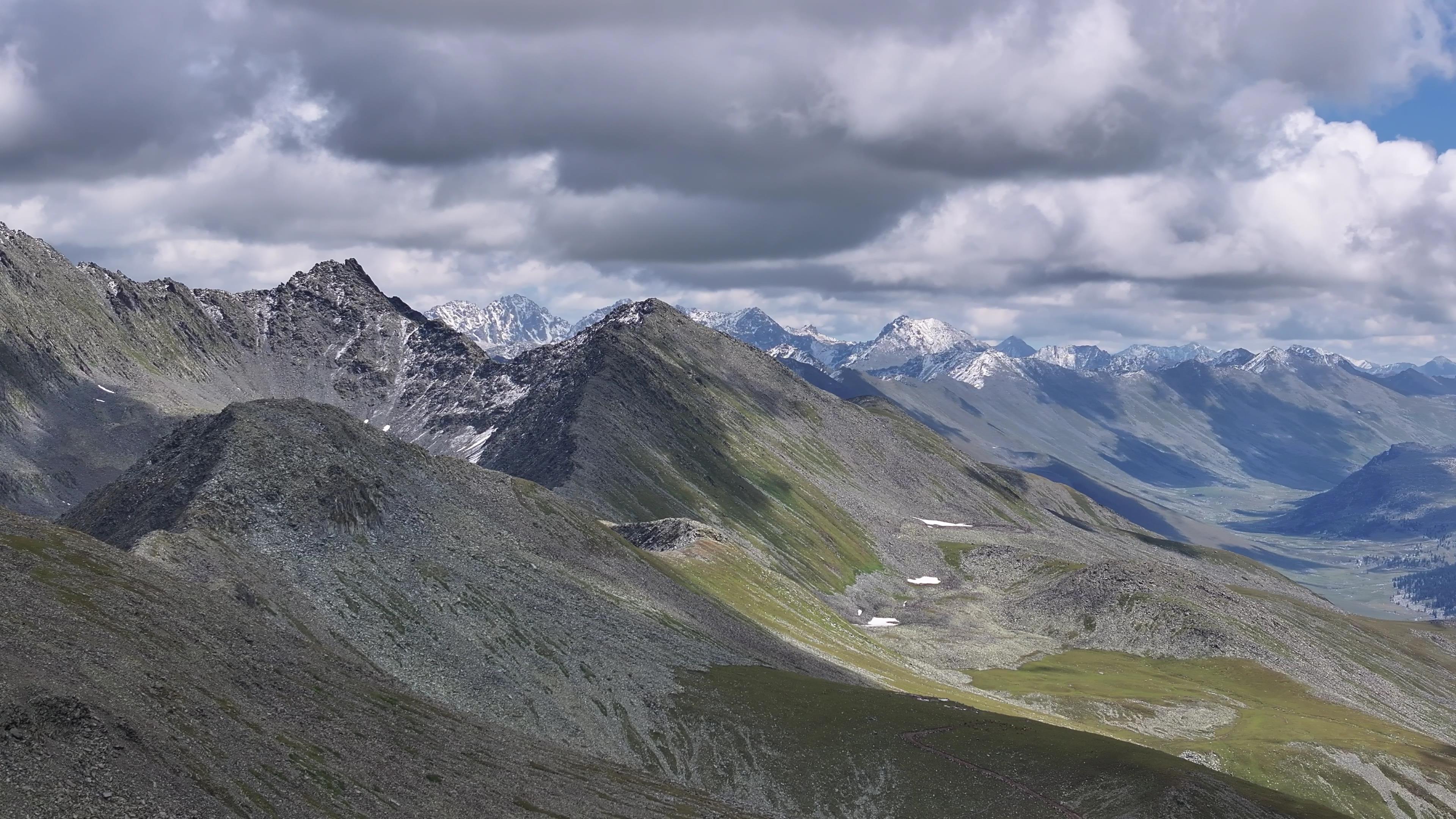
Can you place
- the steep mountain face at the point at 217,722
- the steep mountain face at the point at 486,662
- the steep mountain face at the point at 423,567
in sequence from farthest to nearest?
the steep mountain face at the point at 423,567 → the steep mountain face at the point at 486,662 → the steep mountain face at the point at 217,722

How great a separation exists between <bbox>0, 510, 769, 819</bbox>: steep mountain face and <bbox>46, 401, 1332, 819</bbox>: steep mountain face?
17.9 inches

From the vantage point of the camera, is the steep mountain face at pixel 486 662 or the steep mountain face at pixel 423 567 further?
the steep mountain face at pixel 423 567

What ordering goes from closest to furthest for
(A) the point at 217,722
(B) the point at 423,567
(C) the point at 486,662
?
(A) the point at 217,722 < (C) the point at 486,662 < (B) the point at 423,567

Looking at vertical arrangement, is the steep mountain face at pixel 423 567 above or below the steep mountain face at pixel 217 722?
above

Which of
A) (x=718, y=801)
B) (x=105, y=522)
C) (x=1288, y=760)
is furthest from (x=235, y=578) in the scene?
(x=1288, y=760)

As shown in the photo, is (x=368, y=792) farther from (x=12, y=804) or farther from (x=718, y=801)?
(x=718, y=801)

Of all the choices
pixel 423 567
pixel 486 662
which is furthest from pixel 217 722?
pixel 423 567

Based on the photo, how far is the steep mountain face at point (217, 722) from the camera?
6969cm

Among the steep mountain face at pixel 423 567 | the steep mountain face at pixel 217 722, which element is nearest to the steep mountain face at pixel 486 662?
the steep mountain face at pixel 423 567

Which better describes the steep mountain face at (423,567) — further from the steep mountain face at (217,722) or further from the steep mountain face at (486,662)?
the steep mountain face at (217,722)

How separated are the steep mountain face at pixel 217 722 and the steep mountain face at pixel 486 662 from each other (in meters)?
0.45

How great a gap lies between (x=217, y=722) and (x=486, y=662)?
47237 mm

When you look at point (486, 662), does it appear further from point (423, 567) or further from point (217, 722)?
point (217, 722)

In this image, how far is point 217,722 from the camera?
3223 inches
